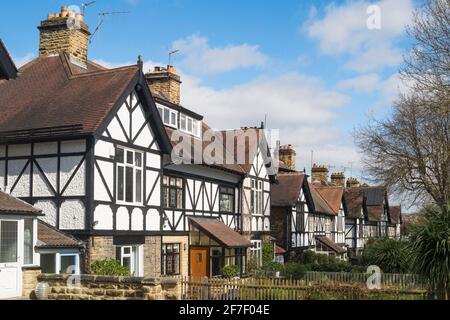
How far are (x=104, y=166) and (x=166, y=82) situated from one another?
10869mm

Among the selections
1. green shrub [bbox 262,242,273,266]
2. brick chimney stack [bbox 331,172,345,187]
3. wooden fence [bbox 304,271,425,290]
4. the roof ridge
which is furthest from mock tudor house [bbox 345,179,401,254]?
the roof ridge

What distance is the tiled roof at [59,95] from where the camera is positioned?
1977cm

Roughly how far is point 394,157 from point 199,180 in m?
15.8

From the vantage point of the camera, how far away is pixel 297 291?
16.6 metres

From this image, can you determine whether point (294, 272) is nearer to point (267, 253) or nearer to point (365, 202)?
point (267, 253)

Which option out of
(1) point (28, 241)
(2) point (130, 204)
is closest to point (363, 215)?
(2) point (130, 204)

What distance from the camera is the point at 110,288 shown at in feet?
52.4

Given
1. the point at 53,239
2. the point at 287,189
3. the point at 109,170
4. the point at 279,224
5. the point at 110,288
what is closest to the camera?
the point at 110,288

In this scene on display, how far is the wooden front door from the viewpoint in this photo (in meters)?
26.1

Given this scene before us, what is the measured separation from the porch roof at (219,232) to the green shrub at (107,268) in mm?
6424

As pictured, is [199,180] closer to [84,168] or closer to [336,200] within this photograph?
[84,168]

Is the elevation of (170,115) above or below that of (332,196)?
above

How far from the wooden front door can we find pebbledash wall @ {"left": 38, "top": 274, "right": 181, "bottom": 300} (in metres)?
9.94
